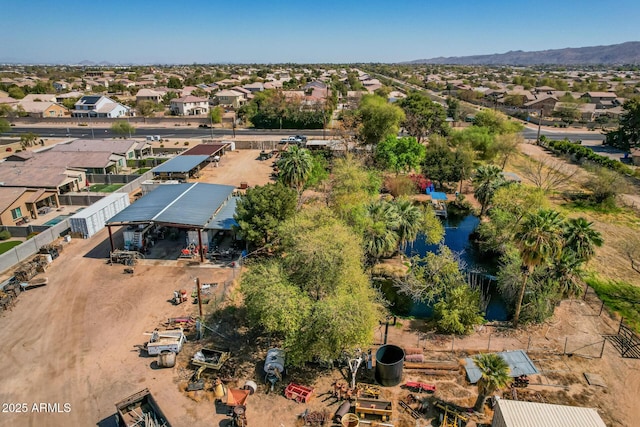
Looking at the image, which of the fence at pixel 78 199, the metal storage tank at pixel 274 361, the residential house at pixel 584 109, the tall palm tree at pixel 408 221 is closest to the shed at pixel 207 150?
the fence at pixel 78 199

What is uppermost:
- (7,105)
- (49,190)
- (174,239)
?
(7,105)

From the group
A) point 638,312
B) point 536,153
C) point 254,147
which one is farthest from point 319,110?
point 638,312

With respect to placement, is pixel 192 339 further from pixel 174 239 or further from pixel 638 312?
pixel 638 312

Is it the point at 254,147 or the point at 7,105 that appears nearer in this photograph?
the point at 254,147

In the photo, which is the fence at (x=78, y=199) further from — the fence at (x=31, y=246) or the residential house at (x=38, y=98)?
the residential house at (x=38, y=98)

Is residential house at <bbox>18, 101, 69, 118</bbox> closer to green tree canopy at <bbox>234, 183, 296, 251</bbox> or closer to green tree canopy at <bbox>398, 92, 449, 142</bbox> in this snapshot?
green tree canopy at <bbox>398, 92, 449, 142</bbox>

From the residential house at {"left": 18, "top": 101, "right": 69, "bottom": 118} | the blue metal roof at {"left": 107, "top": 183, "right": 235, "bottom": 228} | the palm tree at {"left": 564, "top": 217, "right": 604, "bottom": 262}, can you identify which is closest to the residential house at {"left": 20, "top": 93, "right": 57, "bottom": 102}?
the residential house at {"left": 18, "top": 101, "right": 69, "bottom": 118}
